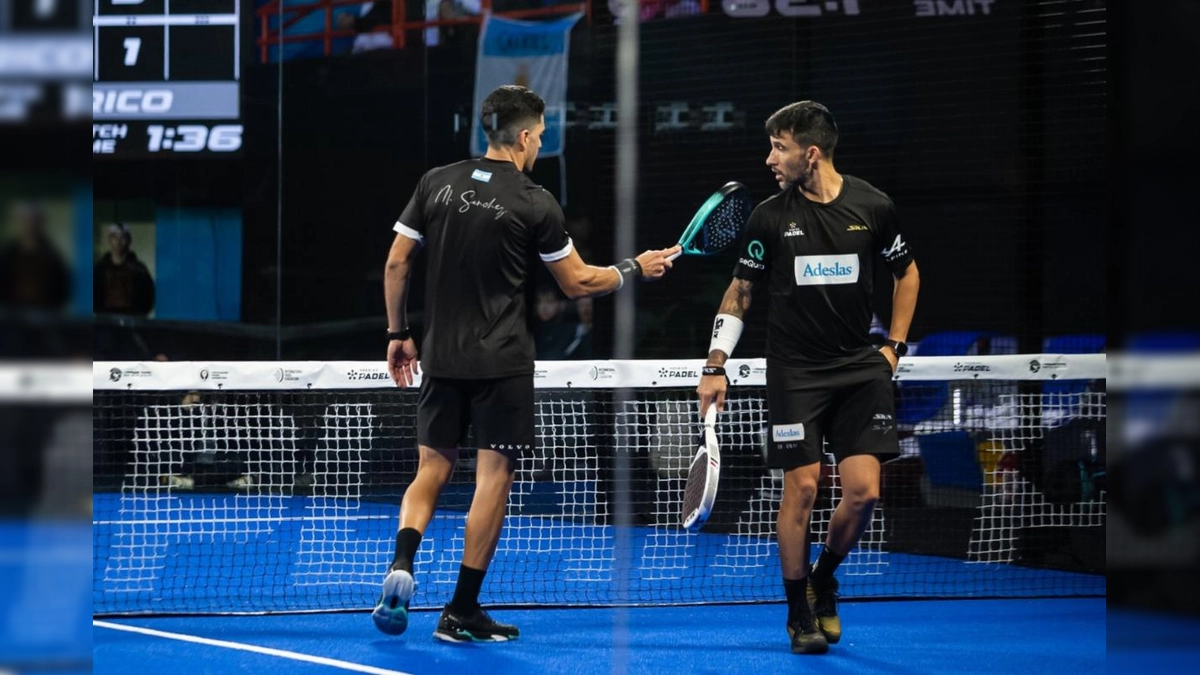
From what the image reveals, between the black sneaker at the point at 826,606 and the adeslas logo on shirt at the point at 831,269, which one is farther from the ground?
the adeslas logo on shirt at the point at 831,269

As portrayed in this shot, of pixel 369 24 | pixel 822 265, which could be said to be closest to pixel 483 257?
pixel 822 265

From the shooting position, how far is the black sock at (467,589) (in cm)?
541

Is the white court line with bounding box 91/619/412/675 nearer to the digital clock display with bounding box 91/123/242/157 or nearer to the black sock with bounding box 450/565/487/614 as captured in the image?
the black sock with bounding box 450/565/487/614

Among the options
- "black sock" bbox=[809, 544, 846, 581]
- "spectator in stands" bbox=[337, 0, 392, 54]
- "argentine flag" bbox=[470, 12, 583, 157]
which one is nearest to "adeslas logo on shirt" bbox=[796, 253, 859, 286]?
"black sock" bbox=[809, 544, 846, 581]

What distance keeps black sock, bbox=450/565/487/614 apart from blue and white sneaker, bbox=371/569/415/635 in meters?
0.47

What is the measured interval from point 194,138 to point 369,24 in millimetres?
1618

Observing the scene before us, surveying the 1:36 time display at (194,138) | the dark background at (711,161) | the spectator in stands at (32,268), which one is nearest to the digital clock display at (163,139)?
the 1:36 time display at (194,138)

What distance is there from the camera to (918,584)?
285 inches

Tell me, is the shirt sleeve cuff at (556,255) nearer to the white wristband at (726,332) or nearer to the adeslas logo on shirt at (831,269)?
the white wristband at (726,332)

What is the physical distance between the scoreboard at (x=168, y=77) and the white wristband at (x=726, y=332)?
21.5 ft

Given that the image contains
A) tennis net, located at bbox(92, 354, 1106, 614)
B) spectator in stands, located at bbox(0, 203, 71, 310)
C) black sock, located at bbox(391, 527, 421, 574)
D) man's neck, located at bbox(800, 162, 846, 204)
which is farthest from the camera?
tennis net, located at bbox(92, 354, 1106, 614)

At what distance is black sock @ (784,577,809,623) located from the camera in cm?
538

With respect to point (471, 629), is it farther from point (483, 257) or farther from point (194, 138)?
point (194, 138)

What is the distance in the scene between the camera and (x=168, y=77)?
36.6ft
